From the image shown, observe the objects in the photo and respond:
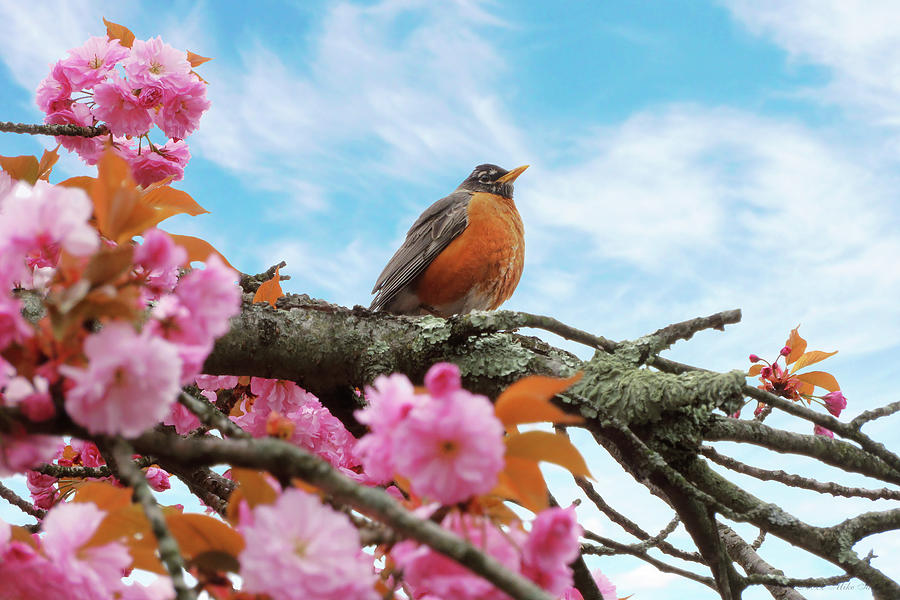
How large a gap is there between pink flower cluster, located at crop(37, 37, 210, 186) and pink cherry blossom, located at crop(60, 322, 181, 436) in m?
1.96

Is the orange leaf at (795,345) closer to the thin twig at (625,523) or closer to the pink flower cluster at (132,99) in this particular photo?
the thin twig at (625,523)

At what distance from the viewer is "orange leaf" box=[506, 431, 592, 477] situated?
69 centimetres

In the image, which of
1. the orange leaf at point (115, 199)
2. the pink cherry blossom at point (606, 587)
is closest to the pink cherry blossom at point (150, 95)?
the orange leaf at point (115, 199)

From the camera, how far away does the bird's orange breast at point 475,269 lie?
386 centimetres

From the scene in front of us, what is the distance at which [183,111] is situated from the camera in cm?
249

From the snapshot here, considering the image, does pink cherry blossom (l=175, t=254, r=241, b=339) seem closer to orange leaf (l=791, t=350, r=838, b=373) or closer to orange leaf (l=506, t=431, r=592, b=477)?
orange leaf (l=506, t=431, r=592, b=477)

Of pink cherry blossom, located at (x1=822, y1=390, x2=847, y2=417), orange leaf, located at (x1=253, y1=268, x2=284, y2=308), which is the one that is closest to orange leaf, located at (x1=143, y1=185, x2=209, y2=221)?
orange leaf, located at (x1=253, y1=268, x2=284, y2=308)

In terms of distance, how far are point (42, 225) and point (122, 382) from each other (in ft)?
0.55

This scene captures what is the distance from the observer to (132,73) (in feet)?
7.77

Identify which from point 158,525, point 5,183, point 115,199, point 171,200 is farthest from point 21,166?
point 158,525


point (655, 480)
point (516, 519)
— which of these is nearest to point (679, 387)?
point (655, 480)

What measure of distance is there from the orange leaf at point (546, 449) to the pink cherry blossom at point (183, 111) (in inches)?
82.3

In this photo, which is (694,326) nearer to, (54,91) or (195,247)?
(195,247)

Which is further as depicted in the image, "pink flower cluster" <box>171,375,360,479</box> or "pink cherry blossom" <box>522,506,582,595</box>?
"pink flower cluster" <box>171,375,360,479</box>
